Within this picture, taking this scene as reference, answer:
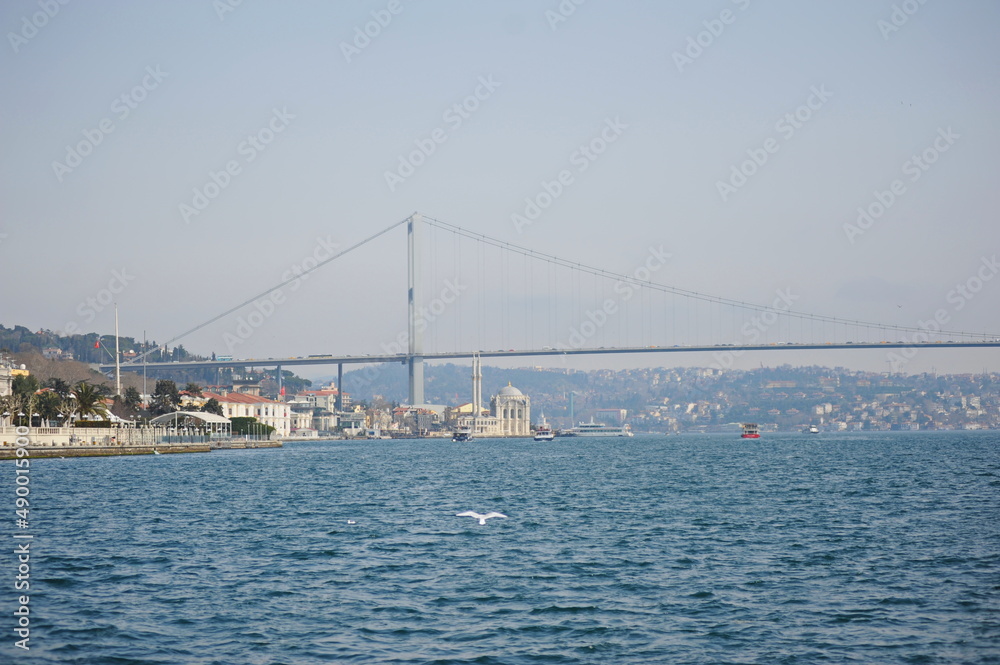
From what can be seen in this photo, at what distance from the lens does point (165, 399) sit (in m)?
88.0

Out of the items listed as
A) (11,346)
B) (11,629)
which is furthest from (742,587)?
(11,346)

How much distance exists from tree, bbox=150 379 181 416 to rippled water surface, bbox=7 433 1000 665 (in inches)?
2324

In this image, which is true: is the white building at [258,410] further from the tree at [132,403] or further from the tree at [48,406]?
the tree at [48,406]

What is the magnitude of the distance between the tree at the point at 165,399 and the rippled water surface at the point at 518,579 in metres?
59.0

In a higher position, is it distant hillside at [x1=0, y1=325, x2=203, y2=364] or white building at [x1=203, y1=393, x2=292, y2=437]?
distant hillside at [x1=0, y1=325, x2=203, y2=364]

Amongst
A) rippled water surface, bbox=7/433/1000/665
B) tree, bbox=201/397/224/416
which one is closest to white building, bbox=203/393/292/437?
tree, bbox=201/397/224/416

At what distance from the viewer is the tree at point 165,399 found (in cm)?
8688

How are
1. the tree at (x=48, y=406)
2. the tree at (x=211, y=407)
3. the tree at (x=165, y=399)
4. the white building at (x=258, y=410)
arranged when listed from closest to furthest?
the tree at (x=48, y=406), the tree at (x=165, y=399), the tree at (x=211, y=407), the white building at (x=258, y=410)

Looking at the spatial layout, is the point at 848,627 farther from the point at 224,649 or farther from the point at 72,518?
the point at 72,518

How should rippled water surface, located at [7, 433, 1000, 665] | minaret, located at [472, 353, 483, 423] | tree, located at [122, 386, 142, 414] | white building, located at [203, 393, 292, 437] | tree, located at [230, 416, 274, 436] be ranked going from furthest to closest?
minaret, located at [472, 353, 483, 423], white building, located at [203, 393, 292, 437], tree, located at [230, 416, 274, 436], tree, located at [122, 386, 142, 414], rippled water surface, located at [7, 433, 1000, 665]

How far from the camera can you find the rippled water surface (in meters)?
11.4

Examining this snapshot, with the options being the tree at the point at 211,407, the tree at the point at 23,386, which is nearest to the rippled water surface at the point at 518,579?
the tree at the point at 23,386

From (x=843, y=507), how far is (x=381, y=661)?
703 inches

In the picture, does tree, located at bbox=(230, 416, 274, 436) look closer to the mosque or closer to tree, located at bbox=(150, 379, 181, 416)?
tree, located at bbox=(150, 379, 181, 416)
